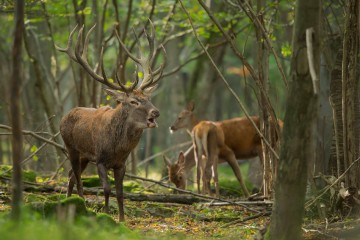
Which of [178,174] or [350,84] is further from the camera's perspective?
[178,174]

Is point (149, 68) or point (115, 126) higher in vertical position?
point (149, 68)

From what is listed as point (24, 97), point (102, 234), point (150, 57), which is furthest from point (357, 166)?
point (24, 97)

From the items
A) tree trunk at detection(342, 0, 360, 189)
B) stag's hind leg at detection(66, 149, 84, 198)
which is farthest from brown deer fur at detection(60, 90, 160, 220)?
tree trunk at detection(342, 0, 360, 189)

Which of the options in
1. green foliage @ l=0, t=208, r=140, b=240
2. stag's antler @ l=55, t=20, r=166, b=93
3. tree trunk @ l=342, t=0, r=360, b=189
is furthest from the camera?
stag's antler @ l=55, t=20, r=166, b=93

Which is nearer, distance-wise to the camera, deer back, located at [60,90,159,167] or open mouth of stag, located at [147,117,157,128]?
open mouth of stag, located at [147,117,157,128]

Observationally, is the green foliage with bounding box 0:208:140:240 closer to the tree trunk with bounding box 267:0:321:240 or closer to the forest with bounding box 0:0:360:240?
the forest with bounding box 0:0:360:240

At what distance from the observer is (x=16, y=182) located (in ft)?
20.4

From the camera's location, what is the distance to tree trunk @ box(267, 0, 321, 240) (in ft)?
21.5

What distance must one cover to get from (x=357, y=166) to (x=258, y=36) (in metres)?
2.54

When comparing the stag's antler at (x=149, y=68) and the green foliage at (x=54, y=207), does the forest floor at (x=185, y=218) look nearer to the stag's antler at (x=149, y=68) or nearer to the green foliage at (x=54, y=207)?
the green foliage at (x=54, y=207)

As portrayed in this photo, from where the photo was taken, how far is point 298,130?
662 centimetres

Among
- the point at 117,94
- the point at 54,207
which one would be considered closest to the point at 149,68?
the point at 117,94

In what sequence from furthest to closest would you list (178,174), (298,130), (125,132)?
(178,174)
(125,132)
(298,130)

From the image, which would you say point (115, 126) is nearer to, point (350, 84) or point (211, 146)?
point (350, 84)
